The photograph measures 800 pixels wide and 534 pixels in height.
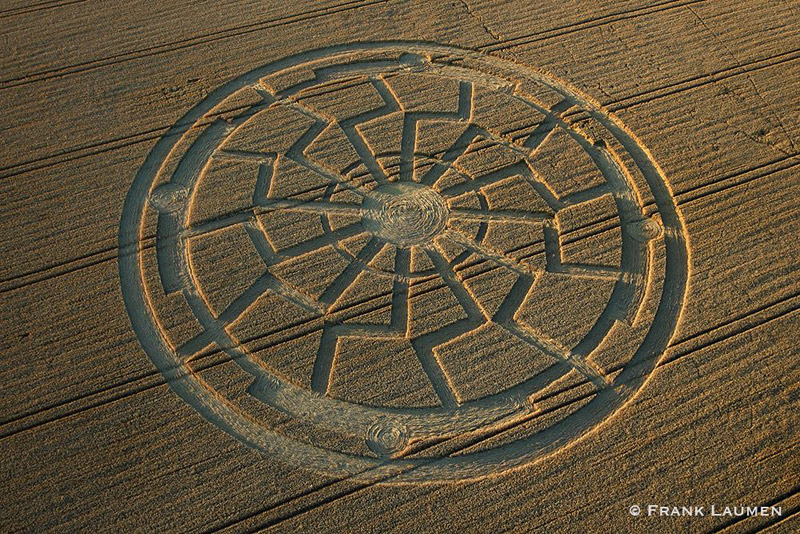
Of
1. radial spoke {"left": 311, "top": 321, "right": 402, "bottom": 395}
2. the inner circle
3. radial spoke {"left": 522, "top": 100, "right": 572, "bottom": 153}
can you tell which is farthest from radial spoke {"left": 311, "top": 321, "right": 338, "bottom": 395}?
radial spoke {"left": 522, "top": 100, "right": 572, "bottom": 153}

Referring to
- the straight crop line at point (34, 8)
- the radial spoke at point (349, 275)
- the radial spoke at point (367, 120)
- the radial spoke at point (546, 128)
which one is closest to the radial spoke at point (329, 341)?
the radial spoke at point (349, 275)

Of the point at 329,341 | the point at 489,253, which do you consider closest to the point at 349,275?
the point at 329,341

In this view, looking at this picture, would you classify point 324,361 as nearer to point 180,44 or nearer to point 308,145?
point 308,145

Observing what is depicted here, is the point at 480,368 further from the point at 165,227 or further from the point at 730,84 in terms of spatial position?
the point at 730,84

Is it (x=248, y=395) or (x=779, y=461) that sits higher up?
(x=248, y=395)

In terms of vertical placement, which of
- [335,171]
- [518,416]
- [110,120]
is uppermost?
[110,120]

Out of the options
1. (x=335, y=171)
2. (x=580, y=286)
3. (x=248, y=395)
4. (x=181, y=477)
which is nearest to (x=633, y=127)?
(x=580, y=286)
